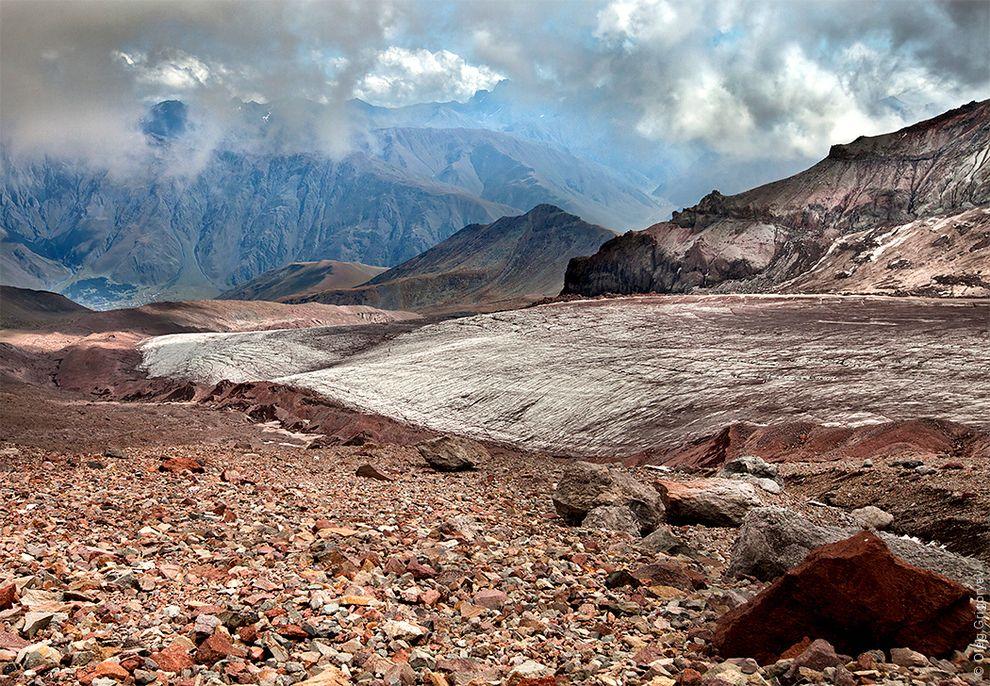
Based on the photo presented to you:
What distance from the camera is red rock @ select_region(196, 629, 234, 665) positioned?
5.37 m

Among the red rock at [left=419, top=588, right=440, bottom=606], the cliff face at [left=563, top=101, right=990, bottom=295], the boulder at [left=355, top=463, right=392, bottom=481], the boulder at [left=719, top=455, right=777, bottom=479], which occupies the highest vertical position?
the cliff face at [left=563, top=101, right=990, bottom=295]

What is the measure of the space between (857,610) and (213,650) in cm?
507

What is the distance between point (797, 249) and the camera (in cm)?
7300

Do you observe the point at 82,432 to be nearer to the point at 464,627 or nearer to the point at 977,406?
the point at 464,627

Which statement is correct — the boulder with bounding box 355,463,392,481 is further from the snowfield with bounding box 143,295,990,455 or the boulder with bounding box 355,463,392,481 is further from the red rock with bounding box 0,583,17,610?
the snowfield with bounding box 143,295,990,455

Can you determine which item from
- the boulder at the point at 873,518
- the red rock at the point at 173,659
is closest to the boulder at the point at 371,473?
the boulder at the point at 873,518

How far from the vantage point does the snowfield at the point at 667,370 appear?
23172 millimetres

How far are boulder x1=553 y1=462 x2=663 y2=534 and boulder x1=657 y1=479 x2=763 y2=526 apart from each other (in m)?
0.24

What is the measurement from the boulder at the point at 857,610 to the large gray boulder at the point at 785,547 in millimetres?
2018

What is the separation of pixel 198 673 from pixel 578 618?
3.51 metres

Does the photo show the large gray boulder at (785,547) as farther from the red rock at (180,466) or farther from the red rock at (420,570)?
the red rock at (180,466)

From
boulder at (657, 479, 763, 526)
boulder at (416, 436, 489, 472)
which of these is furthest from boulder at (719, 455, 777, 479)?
boulder at (416, 436, 489, 472)

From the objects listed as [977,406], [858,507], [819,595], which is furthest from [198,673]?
[977,406]

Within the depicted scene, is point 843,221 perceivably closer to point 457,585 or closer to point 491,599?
point 457,585
